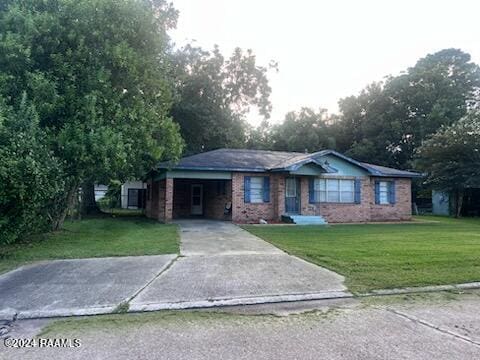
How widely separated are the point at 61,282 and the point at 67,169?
5.44 m

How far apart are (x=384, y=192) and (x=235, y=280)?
50.9 feet

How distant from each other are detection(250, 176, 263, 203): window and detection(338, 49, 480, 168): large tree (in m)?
19.6

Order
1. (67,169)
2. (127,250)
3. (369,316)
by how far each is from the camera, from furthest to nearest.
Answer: (67,169) < (127,250) < (369,316)

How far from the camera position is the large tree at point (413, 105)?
32.5 metres

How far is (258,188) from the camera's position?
17.4 metres

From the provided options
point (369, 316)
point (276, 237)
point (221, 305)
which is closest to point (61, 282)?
point (221, 305)

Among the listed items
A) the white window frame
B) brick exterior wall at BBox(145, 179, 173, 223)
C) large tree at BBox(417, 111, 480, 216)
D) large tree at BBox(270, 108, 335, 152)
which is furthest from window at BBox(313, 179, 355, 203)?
large tree at BBox(270, 108, 335, 152)

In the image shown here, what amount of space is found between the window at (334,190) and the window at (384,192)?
173 cm

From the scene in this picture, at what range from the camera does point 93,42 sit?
12023mm

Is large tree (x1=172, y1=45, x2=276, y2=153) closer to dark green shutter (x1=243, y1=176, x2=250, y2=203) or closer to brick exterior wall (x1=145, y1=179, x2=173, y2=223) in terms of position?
brick exterior wall (x1=145, y1=179, x2=173, y2=223)

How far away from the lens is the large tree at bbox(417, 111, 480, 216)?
21.5 meters

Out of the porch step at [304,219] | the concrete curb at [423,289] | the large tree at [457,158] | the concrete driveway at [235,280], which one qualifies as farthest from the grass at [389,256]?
the large tree at [457,158]

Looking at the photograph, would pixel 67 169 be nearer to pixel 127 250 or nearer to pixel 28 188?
pixel 28 188

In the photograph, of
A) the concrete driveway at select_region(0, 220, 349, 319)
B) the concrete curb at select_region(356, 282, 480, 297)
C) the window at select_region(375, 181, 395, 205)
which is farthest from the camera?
the window at select_region(375, 181, 395, 205)
